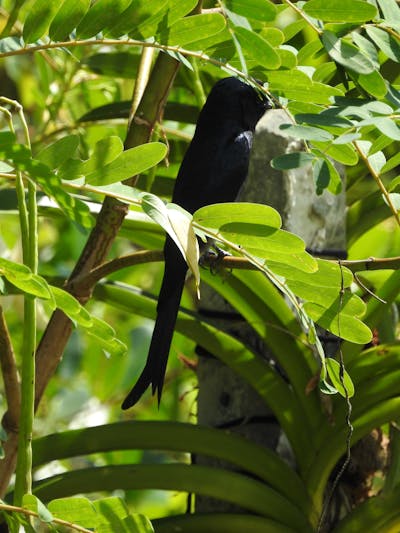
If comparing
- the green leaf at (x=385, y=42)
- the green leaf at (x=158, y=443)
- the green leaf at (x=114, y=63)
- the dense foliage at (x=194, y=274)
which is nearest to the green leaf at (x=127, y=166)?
the dense foliage at (x=194, y=274)

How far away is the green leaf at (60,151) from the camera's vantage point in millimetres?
980

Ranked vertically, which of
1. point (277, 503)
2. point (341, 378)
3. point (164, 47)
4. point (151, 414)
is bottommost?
point (151, 414)

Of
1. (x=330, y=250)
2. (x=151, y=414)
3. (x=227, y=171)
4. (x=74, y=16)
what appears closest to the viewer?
(x=74, y=16)

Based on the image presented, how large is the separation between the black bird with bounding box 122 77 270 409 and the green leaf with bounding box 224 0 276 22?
1.78 ft

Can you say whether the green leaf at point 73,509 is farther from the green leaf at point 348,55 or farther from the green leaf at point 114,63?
the green leaf at point 114,63

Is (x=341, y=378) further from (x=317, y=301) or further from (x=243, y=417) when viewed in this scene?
(x=243, y=417)

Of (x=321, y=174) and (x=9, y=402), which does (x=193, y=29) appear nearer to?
(x=321, y=174)

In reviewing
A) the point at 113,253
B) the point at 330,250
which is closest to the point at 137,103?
the point at 330,250

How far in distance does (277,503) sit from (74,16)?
76cm

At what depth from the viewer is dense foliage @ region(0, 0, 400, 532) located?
3.09 ft

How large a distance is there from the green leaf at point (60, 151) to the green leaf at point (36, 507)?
0.33m

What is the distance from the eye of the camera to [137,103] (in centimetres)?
147

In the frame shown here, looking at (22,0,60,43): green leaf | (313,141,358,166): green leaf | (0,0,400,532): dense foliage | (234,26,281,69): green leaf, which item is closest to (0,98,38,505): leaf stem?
(0,0,400,532): dense foliage

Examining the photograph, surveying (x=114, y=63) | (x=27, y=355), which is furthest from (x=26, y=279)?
(x=114, y=63)
